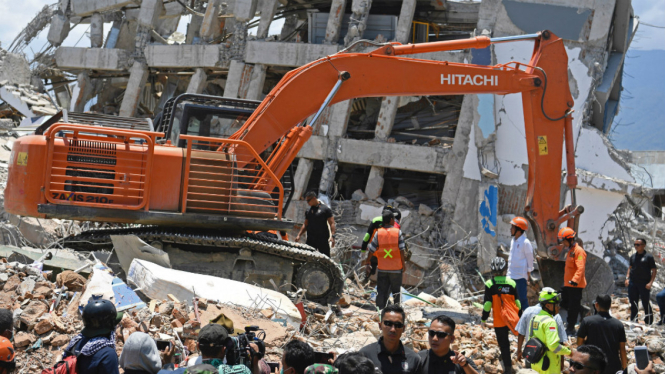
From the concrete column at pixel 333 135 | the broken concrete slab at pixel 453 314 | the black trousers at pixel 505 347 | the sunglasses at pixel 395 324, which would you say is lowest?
the broken concrete slab at pixel 453 314

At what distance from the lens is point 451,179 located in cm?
1346

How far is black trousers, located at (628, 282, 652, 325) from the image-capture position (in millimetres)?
9992

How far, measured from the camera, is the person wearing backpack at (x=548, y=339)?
19.0 feet

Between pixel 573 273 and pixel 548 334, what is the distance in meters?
3.14

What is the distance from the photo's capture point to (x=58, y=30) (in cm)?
1889

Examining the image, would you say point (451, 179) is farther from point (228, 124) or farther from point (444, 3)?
point (228, 124)

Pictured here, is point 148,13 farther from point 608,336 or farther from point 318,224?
point 608,336

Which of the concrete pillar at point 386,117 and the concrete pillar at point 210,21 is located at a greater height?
the concrete pillar at point 210,21

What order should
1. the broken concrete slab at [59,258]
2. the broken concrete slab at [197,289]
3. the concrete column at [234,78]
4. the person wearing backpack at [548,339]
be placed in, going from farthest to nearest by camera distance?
the concrete column at [234,78]
the broken concrete slab at [59,258]
the broken concrete slab at [197,289]
the person wearing backpack at [548,339]

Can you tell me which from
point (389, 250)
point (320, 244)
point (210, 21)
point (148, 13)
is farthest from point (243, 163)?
point (148, 13)

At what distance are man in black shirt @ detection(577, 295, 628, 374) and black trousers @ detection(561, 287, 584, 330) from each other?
2788 millimetres

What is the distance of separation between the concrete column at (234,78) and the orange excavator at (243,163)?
554 cm

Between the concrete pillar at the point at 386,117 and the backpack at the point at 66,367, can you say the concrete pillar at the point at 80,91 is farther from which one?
the backpack at the point at 66,367

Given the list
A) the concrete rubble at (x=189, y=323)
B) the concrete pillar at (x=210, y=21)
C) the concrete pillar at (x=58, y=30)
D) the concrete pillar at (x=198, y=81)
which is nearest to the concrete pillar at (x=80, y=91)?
the concrete pillar at (x=58, y=30)
